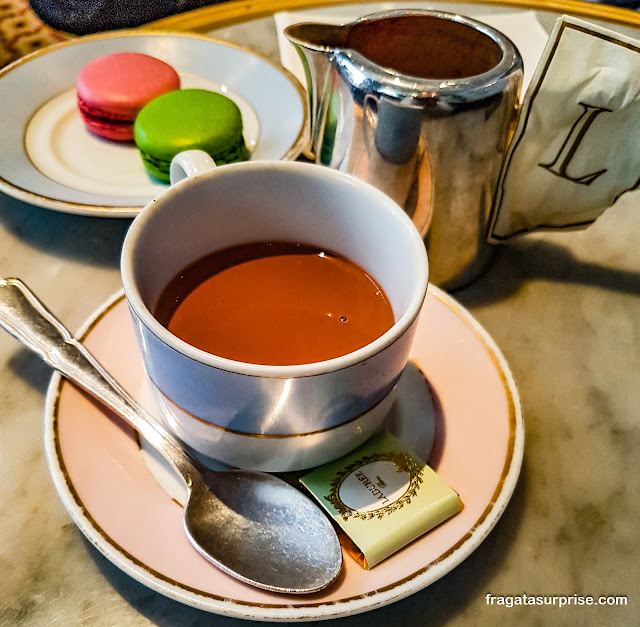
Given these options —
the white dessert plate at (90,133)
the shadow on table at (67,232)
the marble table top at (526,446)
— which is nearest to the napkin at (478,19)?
the white dessert plate at (90,133)

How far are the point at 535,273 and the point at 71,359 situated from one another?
1.80 ft

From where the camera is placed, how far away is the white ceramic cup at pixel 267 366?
0.42 metres

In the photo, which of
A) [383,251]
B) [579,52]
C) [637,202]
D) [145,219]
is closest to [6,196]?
[145,219]

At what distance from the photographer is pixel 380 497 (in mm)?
482

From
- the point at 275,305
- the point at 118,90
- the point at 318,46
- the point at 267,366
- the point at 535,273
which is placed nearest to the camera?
the point at 267,366

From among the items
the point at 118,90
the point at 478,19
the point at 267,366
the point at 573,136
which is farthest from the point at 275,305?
the point at 478,19

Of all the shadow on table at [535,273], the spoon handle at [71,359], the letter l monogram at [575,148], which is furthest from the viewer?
the shadow on table at [535,273]

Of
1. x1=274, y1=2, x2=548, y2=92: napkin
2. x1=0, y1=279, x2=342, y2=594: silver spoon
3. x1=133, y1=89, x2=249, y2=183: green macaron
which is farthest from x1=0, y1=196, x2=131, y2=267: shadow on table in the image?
x1=274, y1=2, x2=548, y2=92: napkin

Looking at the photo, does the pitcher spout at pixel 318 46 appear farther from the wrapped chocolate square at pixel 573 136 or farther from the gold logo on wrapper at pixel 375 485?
the gold logo on wrapper at pixel 375 485

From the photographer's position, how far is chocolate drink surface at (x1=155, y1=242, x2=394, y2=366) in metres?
0.51

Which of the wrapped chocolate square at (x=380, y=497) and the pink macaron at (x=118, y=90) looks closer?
the wrapped chocolate square at (x=380, y=497)

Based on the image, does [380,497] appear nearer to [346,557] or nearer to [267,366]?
[346,557]

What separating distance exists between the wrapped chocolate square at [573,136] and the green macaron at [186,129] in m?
0.38

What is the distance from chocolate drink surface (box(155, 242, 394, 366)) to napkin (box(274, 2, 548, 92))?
17.7 inches
